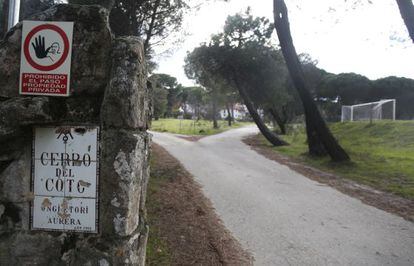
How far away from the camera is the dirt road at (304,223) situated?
5301mm

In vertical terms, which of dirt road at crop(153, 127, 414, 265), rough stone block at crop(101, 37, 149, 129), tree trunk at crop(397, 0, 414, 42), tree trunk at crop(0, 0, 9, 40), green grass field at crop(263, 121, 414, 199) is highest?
tree trunk at crop(397, 0, 414, 42)

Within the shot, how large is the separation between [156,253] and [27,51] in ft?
9.22

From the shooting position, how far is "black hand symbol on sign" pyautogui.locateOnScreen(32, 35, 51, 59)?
10.3 ft

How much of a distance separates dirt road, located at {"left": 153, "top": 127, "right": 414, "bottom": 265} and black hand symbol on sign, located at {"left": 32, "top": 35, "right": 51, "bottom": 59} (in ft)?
11.2

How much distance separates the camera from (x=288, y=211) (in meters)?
7.66

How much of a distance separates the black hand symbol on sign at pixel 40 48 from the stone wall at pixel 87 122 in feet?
0.54

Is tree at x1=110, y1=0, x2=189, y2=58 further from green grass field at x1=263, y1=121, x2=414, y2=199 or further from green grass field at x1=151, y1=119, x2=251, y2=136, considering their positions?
green grass field at x1=151, y1=119, x2=251, y2=136

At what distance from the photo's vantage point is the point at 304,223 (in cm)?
682

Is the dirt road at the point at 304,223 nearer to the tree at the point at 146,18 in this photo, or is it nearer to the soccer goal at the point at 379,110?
the tree at the point at 146,18

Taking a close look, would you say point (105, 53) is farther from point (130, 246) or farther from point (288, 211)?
point (288, 211)

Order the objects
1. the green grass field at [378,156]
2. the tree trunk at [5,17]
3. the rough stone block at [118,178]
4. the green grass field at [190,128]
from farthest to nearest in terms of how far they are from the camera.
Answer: the green grass field at [190,128]
the green grass field at [378,156]
the tree trunk at [5,17]
the rough stone block at [118,178]

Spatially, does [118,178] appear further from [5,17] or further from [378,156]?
[378,156]

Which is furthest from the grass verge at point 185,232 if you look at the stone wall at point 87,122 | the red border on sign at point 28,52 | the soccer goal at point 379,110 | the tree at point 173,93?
the tree at point 173,93

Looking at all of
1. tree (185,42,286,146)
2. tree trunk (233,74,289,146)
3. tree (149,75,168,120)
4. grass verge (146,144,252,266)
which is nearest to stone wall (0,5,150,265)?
grass verge (146,144,252,266)
